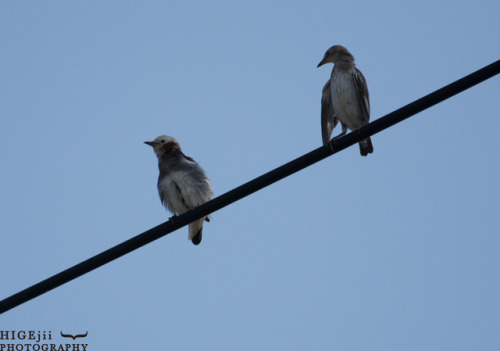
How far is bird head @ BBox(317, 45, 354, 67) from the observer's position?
29.2 feet

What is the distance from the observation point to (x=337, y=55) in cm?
899

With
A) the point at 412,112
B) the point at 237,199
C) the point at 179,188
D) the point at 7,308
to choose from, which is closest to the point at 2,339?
the point at 179,188

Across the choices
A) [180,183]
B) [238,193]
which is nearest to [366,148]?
[180,183]

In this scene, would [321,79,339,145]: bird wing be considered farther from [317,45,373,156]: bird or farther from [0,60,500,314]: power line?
[0,60,500,314]: power line

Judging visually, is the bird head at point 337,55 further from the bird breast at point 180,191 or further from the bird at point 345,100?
the bird breast at point 180,191

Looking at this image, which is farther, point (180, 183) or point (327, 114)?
point (327, 114)

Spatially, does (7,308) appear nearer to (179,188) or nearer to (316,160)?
(316,160)

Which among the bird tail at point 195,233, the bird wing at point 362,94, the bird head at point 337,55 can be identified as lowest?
the bird tail at point 195,233

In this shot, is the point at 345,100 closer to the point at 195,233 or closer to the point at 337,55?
the point at 337,55

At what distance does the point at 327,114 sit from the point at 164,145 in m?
2.10

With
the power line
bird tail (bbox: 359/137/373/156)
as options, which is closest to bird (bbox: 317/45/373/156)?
bird tail (bbox: 359/137/373/156)

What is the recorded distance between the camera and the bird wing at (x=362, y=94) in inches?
332

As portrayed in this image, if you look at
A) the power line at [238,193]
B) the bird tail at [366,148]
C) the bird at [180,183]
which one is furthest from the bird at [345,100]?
the power line at [238,193]

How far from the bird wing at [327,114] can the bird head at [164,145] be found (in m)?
1.88
